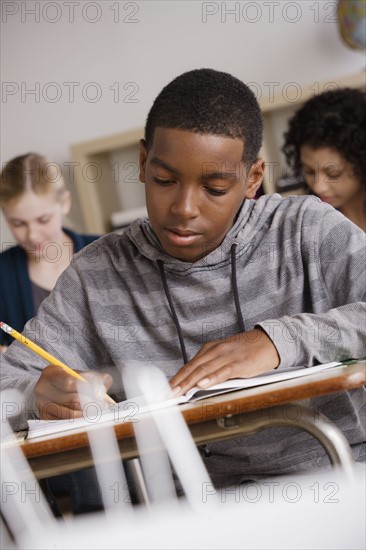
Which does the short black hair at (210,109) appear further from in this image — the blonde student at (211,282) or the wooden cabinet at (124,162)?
the wooden cabinet at (124,162)

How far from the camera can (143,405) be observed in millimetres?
1068

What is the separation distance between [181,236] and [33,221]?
64.1 inches

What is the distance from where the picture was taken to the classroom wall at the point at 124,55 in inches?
151

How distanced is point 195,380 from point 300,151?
79.2 inches

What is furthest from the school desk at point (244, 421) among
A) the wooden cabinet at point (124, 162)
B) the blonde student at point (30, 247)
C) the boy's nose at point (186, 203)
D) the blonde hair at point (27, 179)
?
the wooden cabinet at point (124, 162)

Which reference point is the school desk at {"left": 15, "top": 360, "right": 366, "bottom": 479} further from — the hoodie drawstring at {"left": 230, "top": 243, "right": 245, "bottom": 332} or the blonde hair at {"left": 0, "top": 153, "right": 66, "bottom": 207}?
the blonde hair at {"left": 0, "top": 153, "right": 66, "bottom": 207}

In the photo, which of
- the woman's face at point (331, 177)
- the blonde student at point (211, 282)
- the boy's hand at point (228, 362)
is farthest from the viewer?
the woman's face at point (331, 177)

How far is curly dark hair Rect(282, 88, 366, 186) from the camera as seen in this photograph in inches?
114

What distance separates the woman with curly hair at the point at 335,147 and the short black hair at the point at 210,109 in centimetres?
123

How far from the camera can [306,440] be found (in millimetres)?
1362

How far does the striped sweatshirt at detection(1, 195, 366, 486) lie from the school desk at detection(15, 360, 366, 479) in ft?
0.82

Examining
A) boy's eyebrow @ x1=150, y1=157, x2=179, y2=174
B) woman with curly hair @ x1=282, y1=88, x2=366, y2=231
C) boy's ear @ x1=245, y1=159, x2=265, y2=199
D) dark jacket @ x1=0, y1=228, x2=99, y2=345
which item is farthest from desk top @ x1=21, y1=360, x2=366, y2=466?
dark jacket @ x1=0, y1=228, x2=99, y2=345

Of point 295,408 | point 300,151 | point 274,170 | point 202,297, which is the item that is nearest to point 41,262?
point 300,151

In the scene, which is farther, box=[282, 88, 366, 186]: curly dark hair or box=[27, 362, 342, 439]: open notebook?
box=[282, 88, 366, 186]: curly dark hair
